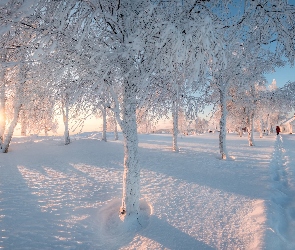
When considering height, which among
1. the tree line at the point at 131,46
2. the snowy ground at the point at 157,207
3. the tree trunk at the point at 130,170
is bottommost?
the snowy ground at the point at 157,207

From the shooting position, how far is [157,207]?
554cm

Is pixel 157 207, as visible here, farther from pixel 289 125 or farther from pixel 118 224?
pixel 289 125

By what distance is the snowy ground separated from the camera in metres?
4.07

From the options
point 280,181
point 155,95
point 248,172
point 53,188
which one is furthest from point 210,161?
point 53,188

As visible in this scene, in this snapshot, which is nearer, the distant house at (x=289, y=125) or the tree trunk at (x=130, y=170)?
the tree trunk at (x=130, y=170)

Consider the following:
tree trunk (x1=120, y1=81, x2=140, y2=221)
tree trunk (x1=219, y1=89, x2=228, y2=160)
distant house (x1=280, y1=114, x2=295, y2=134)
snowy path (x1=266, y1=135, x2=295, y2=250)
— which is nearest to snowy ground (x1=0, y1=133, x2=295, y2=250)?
snowy path (x1=266, y1=135, x2=295, y2=250)

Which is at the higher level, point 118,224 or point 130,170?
point 130,170

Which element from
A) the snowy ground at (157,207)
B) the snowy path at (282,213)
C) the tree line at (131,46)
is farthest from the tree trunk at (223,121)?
the tree line at (131,46)

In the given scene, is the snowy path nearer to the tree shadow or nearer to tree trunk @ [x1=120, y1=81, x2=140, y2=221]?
the tree shadow

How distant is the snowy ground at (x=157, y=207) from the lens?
4.07 m

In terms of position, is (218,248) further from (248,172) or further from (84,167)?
(84,167)

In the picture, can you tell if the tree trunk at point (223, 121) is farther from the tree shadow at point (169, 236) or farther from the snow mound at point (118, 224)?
the tree shadow at point (169, 236)

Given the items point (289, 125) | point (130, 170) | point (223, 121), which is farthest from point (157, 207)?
point (289, 125)

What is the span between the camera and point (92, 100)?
4770 millimetres
